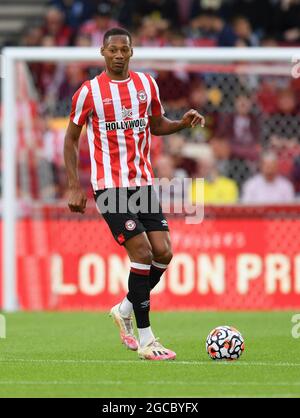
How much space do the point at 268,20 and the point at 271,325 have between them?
27.3 feet

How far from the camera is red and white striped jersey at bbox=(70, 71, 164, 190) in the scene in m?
8.78

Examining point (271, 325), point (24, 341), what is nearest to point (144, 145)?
point (24, 341)

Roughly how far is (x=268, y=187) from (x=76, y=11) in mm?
5467

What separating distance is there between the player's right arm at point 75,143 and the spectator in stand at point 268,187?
6.51 m

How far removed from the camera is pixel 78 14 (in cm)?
1878

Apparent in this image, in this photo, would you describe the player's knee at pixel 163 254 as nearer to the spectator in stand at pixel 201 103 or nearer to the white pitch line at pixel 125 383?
the white pitch line at pixel 125 383

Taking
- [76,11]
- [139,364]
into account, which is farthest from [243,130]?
[139,364]

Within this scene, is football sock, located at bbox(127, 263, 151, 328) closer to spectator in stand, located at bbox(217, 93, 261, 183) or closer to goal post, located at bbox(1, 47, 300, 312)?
goal post, located at bbox(1, 47, 300, 312)

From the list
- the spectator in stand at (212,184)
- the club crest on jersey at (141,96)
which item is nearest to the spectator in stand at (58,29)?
the spectator in stand at (212,184)

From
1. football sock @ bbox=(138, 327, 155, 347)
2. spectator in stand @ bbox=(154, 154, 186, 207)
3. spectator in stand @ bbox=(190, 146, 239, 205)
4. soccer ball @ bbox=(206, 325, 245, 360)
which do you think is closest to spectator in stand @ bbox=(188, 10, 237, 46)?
spectator in stand @ bbox=(190, 146, 239, 205)

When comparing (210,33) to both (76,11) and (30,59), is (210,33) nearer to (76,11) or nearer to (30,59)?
(76,11)

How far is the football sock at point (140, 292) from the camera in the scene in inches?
338

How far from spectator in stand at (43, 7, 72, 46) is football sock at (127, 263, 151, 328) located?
10.0 m

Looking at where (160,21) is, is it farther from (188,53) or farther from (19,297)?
(19,297)
